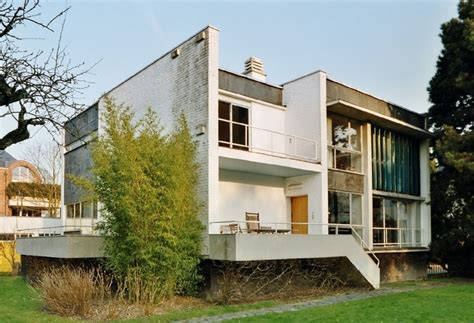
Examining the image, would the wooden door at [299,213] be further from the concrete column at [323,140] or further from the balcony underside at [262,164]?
the balcony underside at [262,164]

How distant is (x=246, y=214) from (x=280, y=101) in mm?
4870

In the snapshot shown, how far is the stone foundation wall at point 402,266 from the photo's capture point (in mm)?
20656

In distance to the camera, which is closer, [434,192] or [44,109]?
[44,109]

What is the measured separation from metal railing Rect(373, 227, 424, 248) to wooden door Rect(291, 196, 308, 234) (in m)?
3.74

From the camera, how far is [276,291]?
16656mm

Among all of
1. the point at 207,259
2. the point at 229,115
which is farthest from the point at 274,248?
the point at 229,115

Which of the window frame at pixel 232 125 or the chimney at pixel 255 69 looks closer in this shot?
the window frame at pixel 232 125

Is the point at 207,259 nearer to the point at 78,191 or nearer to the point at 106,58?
the point at 106,58

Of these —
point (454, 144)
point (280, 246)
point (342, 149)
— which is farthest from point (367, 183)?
point (280, 246)

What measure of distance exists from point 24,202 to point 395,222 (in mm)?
38016

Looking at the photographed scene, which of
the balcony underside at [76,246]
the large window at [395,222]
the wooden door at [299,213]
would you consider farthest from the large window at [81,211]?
the large window at [395,222]

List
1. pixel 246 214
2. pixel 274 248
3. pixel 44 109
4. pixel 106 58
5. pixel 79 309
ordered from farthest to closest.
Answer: pixel 246 214 < pixel 274 248 < pixel 79 309 < pixel 106 58 < pixel 44 109

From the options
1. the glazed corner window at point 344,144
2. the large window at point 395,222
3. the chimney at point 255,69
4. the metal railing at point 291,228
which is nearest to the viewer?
the metal railing at point 291,228

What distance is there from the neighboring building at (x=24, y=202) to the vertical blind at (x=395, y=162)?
16.6 metres
